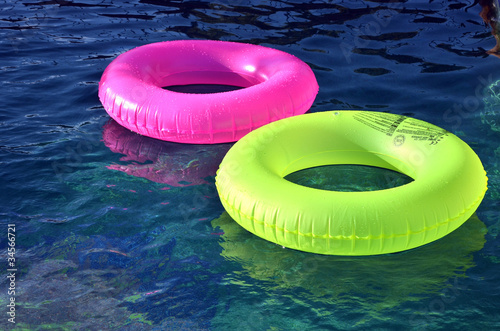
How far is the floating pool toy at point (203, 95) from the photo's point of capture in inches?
186

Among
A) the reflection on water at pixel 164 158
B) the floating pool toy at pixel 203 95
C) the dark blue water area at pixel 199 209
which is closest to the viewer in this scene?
the dark blue water area at pixel 199 209

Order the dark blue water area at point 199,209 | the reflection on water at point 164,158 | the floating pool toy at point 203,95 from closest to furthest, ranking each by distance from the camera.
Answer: the dark blue water area at point 199,209
the reflection on water at point 164,158
the floating pool toy at point 203,95

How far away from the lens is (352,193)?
355 centimetres

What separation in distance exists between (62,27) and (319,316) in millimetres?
6042

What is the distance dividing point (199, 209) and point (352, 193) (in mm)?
1225

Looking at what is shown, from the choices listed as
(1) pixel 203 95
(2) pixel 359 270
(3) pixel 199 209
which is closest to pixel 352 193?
(2) pixel 359 270

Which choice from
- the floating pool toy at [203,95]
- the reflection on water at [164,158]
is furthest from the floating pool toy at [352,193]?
the reflection on water at [164,158]

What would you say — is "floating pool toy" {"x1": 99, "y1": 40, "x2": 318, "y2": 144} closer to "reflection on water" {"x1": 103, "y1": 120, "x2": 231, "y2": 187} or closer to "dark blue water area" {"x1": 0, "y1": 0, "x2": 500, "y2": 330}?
"reflection on water" {"x1": 103, "y1": 120, "x2": 231, "y2": 187}

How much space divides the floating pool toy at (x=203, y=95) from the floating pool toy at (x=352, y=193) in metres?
0.50

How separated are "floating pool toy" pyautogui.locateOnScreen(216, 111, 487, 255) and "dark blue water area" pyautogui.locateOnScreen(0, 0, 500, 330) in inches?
10.2

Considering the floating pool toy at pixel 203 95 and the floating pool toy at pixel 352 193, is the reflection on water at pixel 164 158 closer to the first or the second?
the floating pool toy at pixel 203 95

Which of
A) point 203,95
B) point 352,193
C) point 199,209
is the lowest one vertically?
point 199,209

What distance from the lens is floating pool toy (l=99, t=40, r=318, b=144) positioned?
186 inches

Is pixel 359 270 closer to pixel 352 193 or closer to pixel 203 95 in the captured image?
pixel 352 193
